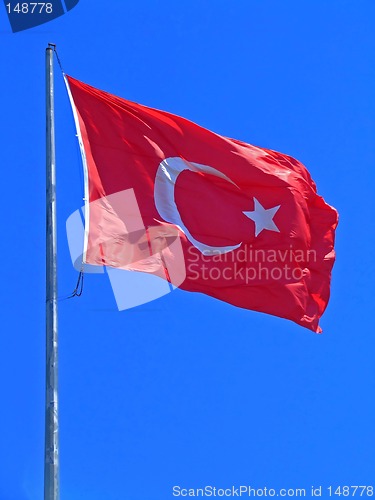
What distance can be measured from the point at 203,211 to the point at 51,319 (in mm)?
6383

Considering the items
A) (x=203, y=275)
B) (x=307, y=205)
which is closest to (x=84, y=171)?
(x=203, y=275)

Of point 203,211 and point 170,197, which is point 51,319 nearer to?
point 170,197

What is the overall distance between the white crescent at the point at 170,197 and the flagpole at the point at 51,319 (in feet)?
12.5

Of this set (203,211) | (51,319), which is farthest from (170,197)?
(51,319)

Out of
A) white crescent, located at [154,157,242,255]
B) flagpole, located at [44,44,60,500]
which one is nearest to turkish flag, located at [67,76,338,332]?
white crescent, located at [154,157,242,255]

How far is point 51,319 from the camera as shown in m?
16.7

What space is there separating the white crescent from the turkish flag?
→ 2cm

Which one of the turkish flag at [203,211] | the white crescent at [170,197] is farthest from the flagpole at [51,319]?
the white crescent at [170,197]

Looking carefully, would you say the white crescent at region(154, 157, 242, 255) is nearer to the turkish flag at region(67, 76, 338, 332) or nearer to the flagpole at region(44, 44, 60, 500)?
the turkish flag at region(67, 76, 338, 332)

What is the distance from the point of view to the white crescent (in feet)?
70.7

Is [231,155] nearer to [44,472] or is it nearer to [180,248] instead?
[180,248]

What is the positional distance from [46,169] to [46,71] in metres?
1.89

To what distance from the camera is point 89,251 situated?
61.8 feet

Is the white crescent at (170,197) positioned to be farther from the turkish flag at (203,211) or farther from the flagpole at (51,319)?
the flagpole at (51,319)
